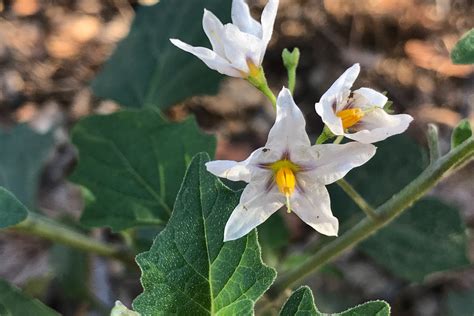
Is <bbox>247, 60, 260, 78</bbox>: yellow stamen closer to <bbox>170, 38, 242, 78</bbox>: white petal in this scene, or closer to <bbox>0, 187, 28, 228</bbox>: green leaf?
<bbox>170, 38, 242, 78</bbox>: white petal

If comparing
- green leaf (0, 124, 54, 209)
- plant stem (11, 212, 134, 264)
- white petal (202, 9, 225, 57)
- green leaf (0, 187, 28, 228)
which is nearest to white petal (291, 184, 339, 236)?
white petal (202, 9, 225, 57)

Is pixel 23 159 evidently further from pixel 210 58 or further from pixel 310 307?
pixel 310 307

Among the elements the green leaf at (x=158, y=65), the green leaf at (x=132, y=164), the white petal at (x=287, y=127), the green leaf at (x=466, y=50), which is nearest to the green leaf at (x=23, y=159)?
the green leaf at (x=158, y=65)

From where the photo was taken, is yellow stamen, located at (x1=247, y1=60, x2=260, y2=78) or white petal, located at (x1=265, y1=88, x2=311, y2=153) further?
yellow stamen, located at (x1=247, y1=60, x2=260, y2=78)

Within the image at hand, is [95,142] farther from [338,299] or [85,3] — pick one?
[85,3]

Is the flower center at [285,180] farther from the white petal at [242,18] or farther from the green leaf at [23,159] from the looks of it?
the green leaf at [23,159]

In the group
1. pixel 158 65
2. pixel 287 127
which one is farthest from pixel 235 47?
pixel 158 65

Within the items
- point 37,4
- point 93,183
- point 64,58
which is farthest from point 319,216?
point 37,4
